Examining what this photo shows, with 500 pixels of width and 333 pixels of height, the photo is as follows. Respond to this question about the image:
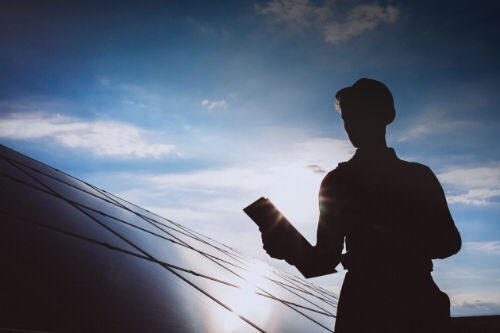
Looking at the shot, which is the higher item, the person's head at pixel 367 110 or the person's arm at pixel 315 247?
the person's head at pixel 367 110

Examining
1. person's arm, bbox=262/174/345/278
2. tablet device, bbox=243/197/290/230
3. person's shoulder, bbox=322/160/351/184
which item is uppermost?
person's shoulder, bbox=322/160/351/184

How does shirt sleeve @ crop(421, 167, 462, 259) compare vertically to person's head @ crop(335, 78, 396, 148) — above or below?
below

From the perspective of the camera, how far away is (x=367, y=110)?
220cm

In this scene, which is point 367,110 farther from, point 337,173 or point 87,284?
point 87,284

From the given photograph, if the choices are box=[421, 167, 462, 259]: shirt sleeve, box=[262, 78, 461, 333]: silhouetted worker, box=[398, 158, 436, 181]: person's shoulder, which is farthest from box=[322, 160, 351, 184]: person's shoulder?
box=[421, 167, 462, 259]: shirt sleeve

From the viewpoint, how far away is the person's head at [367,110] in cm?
219

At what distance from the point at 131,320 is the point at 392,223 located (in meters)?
1.61

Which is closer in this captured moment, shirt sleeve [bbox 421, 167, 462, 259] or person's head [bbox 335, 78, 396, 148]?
shirt sleeve [bbox 421, 167, 462, 259]

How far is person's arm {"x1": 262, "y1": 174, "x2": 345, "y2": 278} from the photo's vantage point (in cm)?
206

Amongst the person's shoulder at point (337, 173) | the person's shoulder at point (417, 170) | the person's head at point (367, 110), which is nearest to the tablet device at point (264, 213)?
the person's shoulder at point (337, 173)

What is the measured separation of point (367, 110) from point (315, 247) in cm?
109

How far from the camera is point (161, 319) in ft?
4.80

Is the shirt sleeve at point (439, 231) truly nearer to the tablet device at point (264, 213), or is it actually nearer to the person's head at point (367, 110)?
the person's head at point (367, 110)

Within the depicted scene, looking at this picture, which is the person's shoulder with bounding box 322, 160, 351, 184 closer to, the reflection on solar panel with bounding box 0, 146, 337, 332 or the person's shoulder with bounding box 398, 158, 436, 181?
the person's shoulder with bounding box 398, 158, 436, 181
